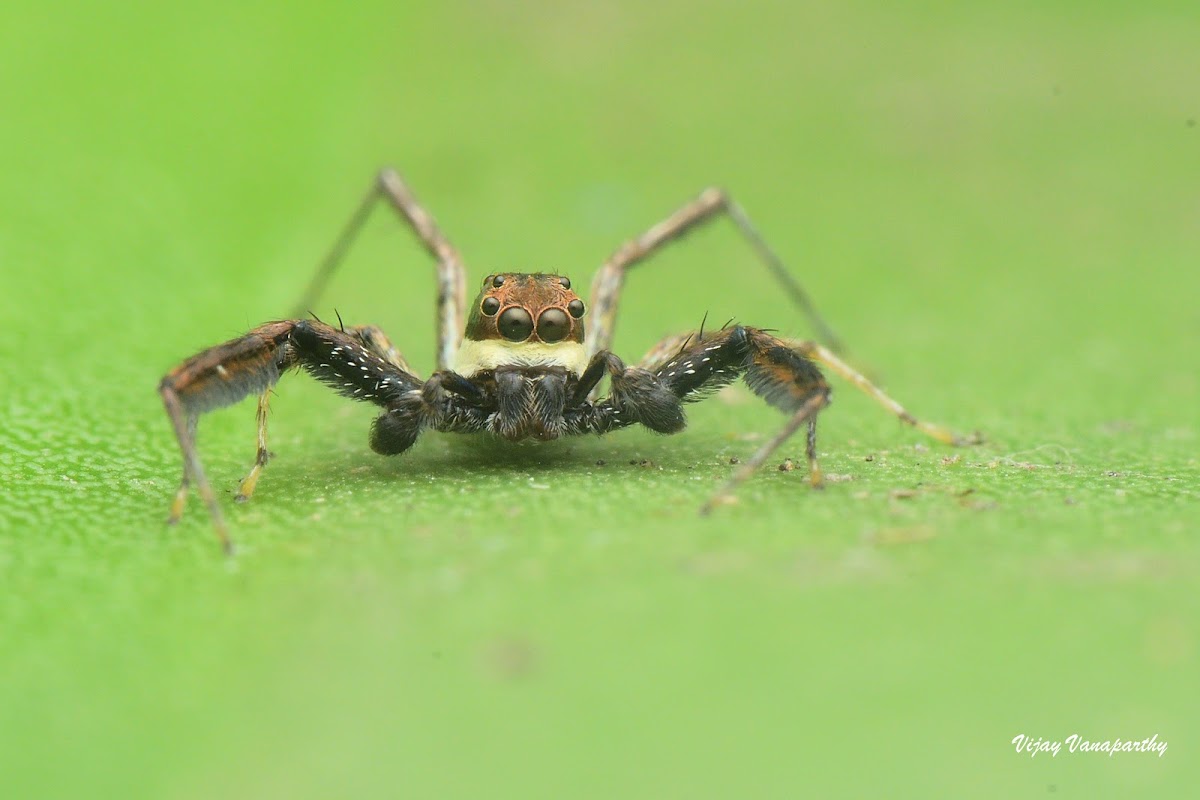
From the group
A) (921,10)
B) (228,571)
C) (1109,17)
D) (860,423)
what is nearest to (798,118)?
(921,10)

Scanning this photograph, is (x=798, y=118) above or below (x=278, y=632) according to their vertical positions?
above

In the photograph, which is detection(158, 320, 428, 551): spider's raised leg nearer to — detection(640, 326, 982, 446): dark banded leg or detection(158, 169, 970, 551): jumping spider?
detection(158, 169, 970, 551): jumping spider

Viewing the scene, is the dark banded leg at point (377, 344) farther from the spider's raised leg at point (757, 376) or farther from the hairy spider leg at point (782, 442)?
the hairy spider leg at point (782, 442)

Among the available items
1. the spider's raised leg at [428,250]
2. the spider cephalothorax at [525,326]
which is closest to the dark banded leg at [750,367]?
the spider cephalothorax at [525,326]

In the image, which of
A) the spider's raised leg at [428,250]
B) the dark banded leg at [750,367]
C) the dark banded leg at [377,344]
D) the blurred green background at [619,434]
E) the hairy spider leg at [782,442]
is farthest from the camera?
the spider's raised leg at [428,250]

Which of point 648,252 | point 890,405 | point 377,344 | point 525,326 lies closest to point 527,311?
point 525,326

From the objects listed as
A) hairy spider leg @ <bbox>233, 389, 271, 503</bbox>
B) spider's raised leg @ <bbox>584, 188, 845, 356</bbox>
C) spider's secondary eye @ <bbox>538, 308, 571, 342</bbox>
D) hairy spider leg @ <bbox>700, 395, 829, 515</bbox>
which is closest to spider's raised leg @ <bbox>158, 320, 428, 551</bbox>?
hairy spider leg @ <bbox>233, 389, 271, 503</bbox>

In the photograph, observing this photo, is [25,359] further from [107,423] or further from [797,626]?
[797,626]
